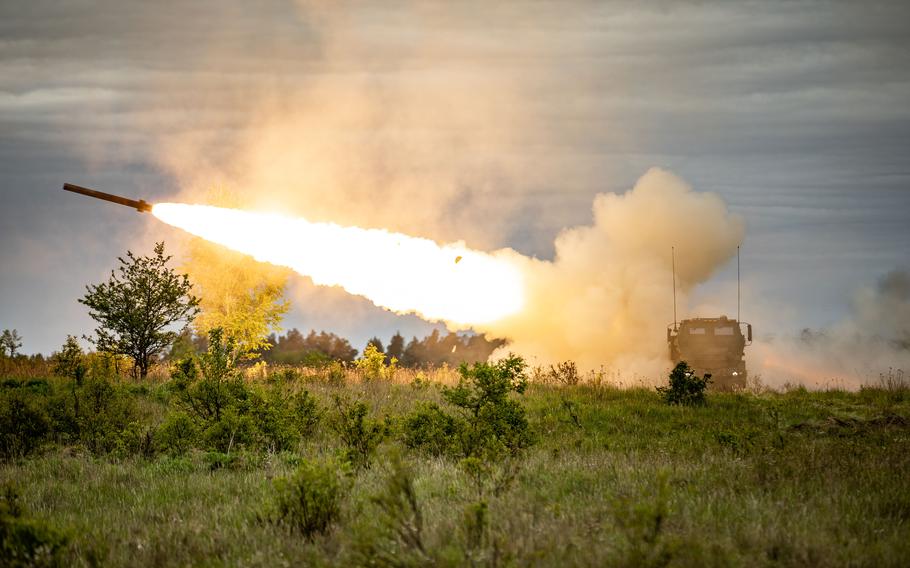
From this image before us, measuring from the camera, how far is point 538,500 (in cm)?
Result: 1039

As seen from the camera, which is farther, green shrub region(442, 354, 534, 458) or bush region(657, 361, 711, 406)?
bush region(657, 361, 711, 406)

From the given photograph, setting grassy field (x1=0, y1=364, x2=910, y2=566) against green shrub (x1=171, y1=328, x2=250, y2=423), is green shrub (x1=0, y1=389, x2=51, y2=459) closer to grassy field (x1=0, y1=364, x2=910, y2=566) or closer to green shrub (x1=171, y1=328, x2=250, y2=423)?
grassy field (x1=0, y1=364, x2=910, y2=566)

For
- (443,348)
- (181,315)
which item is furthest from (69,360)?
(443,348)

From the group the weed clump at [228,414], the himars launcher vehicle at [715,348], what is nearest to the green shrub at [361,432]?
the weed clump at [228,414]

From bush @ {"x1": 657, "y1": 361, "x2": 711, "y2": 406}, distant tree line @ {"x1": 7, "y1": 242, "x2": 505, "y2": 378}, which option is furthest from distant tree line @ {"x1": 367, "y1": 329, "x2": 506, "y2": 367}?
bush @ {"x1": 657, "y1": 361, "x2": 711, "y2": 406}

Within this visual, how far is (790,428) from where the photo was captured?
18.3 meters

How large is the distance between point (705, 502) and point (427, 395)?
13.4 metres

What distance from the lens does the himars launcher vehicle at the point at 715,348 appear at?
3164 cm

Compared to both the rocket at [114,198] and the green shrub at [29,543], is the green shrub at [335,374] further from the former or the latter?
the green shrub at [29,543]

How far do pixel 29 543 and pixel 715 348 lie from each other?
27700 mm

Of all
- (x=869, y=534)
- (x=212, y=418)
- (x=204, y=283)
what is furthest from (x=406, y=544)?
(x=204, y=283)

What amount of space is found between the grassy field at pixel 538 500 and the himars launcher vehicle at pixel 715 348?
12655 mm

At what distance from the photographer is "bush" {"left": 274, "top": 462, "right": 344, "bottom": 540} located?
366 inches

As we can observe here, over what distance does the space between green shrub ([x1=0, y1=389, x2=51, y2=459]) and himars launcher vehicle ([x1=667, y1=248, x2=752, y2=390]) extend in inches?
900
